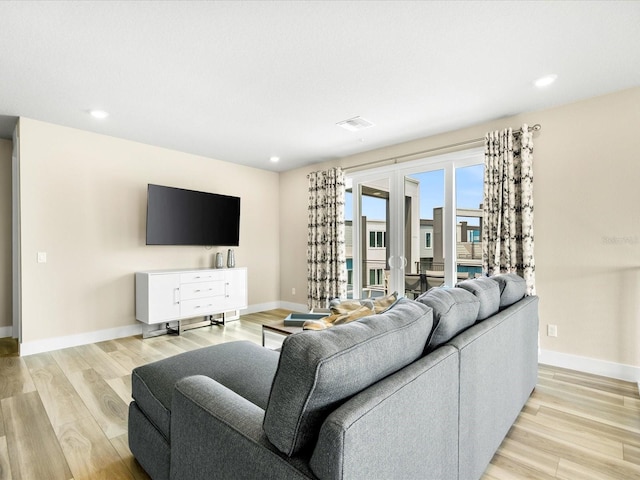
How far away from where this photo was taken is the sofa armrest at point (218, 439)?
0.91 meters

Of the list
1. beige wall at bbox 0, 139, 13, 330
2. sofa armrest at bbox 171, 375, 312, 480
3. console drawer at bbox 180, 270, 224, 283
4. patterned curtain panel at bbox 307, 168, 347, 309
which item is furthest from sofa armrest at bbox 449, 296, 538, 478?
beige wall at bbox 0, 139, 13, 330

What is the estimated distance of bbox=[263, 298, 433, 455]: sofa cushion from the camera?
0.85 m

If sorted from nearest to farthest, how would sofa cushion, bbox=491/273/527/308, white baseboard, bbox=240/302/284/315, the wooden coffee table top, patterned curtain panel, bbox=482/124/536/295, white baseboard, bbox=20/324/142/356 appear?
1. sofa cushion, bbox=491/273/527/308
2. the wooden coffee table top
3. patterned curtain panel, bbox=482/124/536/295
4. white baseboard, bbox=20/324/142/356
5. white baseboard, bbox=240/302/284/315

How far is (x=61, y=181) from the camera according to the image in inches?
148

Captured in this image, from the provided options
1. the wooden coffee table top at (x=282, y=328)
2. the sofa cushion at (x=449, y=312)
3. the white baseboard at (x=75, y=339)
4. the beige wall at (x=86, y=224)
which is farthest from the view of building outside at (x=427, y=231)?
the white baseboard at (x=75, y=339)

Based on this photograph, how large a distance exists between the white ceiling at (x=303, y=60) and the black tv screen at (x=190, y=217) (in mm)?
945

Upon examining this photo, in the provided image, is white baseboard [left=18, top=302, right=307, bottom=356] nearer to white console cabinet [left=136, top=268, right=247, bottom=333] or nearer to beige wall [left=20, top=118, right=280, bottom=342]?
beige wall [left=20, top=118, right=280, bottom=342]

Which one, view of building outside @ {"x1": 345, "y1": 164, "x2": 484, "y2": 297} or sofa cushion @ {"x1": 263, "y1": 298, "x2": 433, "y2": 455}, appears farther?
view of building outside @ {"x1": 345, "y1": 164, "x2": 484, "y2": 297}

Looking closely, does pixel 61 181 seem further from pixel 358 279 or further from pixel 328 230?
pixel 358 279

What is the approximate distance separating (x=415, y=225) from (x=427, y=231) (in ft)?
0.64

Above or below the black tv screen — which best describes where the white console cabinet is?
below

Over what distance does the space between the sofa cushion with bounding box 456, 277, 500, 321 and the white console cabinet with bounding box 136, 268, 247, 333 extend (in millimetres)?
3507

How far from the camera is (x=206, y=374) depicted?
1.71 meters

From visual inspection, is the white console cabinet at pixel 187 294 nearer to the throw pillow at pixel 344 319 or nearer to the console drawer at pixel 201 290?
the console drawer at pixel 201 290
